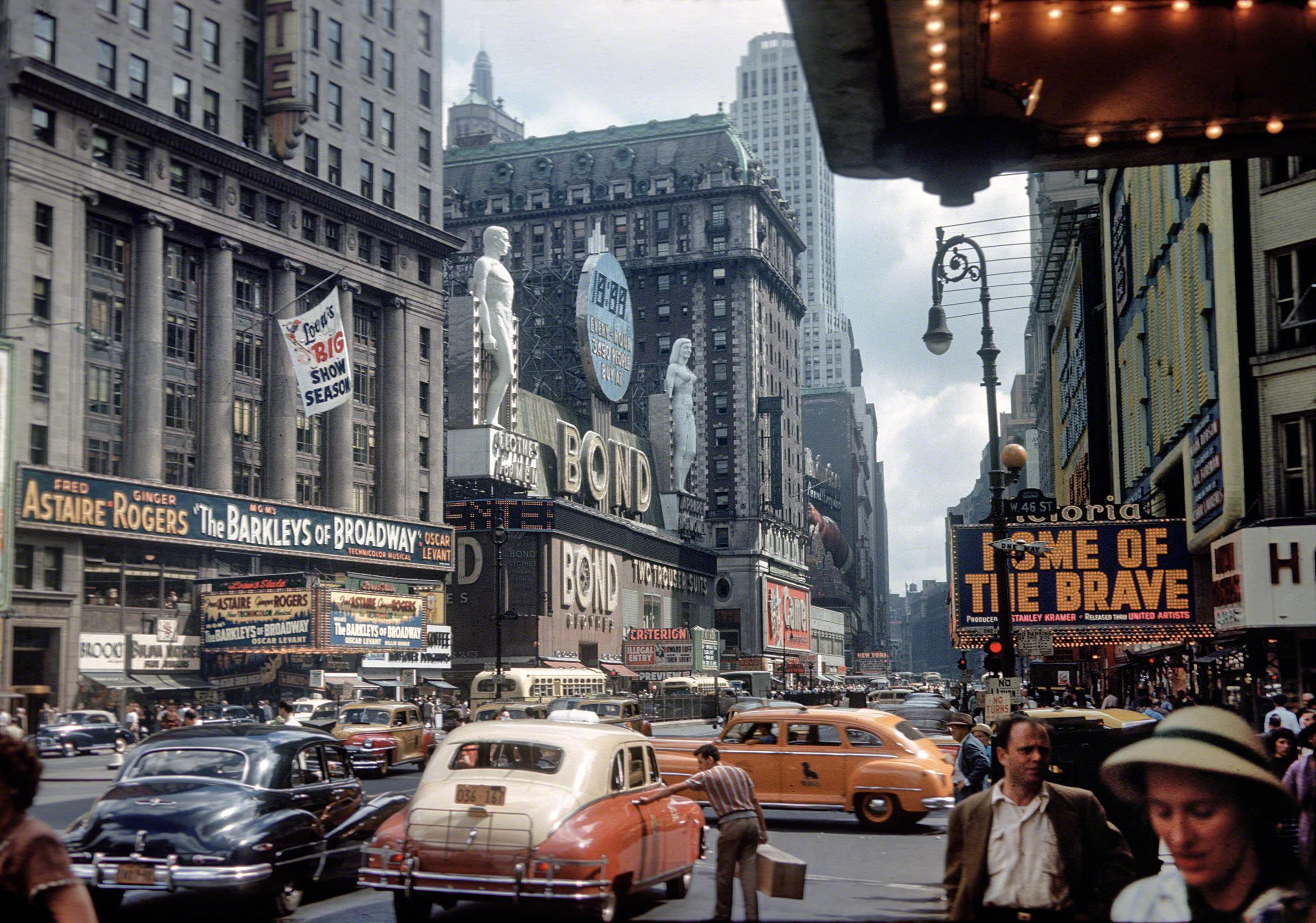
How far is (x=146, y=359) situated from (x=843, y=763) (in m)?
48.7

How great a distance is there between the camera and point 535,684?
5866cm

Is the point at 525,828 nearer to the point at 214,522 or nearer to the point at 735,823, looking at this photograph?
the point at 735,823

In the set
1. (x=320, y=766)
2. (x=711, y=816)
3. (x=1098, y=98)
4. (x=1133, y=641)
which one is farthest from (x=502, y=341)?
(x=1098, y=98)

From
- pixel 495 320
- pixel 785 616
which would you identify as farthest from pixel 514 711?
pixel 785 616

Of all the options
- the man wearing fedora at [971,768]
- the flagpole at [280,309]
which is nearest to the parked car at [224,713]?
the flagpole at [280,309]

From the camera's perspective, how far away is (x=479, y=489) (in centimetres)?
9600

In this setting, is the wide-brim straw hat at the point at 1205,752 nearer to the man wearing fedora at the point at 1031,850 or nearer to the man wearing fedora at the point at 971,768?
the man wearing fedora at the point at 1031,850

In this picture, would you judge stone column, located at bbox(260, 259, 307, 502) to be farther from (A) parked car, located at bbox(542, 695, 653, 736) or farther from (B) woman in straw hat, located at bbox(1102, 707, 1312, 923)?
(B) woman in straw hat, located at bbox(1102, 707, 1312, 923)

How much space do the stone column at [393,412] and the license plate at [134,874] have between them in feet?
224

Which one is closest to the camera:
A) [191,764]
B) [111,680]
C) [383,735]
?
[191,764]

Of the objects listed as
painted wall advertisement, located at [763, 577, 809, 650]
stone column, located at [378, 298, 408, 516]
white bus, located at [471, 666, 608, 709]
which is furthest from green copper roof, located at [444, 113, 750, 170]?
white bus, located at [471, 666, 608, 709]

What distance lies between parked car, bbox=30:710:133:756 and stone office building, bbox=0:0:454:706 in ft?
20.8

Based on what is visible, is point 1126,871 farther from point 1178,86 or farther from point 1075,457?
point 1075,457

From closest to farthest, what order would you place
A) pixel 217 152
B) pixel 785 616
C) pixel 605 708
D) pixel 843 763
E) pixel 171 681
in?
pixel 843 763
pixel 605 708
pixel 171 681
pixel 217 152
pixel 785 616
